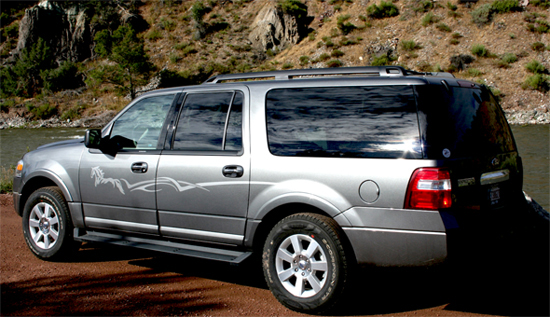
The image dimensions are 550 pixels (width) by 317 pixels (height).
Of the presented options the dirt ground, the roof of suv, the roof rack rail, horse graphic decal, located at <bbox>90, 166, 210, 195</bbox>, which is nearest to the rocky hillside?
the dirt ground

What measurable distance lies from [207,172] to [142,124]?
43.8 inches

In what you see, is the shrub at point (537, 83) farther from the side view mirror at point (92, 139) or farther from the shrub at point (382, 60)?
the side view mirror at point (92, 139)

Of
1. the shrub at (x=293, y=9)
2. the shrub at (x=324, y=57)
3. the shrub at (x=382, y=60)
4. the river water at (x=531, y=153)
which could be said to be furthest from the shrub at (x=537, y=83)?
the shrub at (x=293, y=9)

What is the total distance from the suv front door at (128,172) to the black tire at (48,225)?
33cm

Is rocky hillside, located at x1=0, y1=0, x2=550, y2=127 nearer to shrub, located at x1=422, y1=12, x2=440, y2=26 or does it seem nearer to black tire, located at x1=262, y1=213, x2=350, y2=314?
shrub, located at x1=422, y1=12, x2=440, y2=26

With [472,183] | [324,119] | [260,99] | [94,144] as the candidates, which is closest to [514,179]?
[472,183]

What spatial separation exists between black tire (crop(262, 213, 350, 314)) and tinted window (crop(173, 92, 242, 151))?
2.92 ft

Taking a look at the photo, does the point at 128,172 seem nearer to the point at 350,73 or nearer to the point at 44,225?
the point at 44,225

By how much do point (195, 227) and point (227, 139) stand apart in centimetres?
85

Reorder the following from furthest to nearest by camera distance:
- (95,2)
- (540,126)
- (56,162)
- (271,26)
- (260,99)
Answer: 1. (95,2)
2. (271,26)
3. (540,126)
4. (56,162)
5. (260,99)

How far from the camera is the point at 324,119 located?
142 inches

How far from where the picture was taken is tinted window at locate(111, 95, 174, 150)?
4.56 meters

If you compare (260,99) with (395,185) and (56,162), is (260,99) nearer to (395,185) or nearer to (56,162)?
(395,185)

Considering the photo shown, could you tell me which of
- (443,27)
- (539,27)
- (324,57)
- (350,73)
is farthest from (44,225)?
(443,27)
